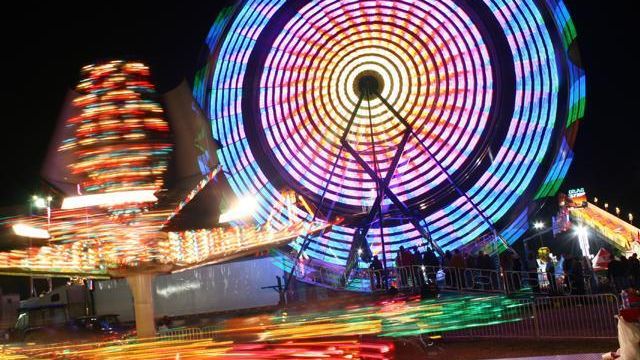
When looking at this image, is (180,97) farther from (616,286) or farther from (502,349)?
(616,286)

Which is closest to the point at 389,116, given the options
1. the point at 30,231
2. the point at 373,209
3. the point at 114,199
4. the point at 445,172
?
the point at 445,172

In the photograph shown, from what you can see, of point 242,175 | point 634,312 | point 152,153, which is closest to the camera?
point 634,312

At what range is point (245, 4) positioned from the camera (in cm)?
2622

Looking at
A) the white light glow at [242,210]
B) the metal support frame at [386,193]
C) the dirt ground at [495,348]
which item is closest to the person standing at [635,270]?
the metal support frame at [386,193]

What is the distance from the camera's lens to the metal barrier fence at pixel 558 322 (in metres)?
13.2

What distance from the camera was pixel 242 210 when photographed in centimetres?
2481

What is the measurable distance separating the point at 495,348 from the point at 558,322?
1.71 meters

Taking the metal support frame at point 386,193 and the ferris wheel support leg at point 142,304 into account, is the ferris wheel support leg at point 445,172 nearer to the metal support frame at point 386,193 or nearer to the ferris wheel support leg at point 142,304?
the metal support frame at point 386,193

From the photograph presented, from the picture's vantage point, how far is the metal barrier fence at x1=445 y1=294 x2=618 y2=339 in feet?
43.3

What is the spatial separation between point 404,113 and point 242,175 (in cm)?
745

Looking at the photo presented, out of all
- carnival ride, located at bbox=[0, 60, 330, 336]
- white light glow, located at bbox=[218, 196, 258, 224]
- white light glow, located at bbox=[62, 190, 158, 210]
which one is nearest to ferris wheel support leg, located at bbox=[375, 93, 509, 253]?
white light glow, located at bbox=[218, 196, 258, 224]

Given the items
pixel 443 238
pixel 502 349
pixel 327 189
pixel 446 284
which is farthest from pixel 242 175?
pixel 502 349

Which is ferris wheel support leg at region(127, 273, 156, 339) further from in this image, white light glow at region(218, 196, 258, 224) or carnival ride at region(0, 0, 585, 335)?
carnival ride at region(0, 0, 585, 335)

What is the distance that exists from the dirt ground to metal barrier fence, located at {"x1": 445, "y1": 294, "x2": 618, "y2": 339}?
0.20 metres
